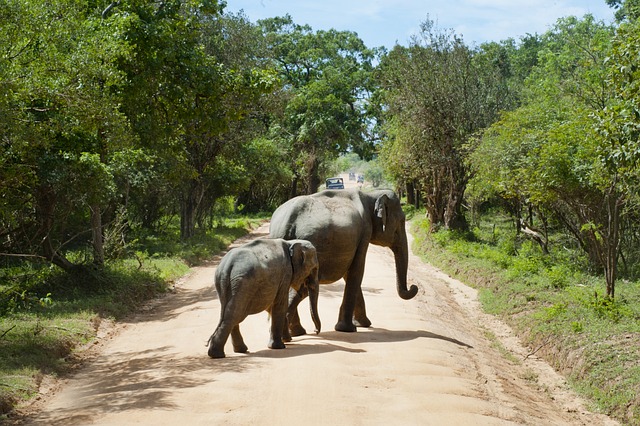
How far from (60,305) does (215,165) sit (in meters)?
20.0

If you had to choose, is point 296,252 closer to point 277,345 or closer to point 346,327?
point 277,345

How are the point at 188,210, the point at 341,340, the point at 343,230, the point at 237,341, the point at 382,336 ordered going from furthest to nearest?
the point at 188,210, the point at 343,230, the point at 382,336, the point at 341,340, the point at 237,341

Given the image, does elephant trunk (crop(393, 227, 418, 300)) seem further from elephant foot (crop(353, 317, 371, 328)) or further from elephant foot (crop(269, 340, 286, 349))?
elephant foot (crop(269, 340, 286, 349))

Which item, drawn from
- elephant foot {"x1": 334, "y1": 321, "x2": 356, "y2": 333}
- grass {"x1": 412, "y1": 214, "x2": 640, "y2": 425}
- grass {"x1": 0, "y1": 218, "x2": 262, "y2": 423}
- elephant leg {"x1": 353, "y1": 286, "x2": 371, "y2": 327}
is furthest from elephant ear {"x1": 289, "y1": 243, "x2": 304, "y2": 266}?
grass {"x1": 412, "y1": 214, "x2": 640, "y2": 425}

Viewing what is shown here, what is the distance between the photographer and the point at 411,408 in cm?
827

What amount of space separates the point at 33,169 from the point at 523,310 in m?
11.3

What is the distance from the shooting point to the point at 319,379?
8891mm

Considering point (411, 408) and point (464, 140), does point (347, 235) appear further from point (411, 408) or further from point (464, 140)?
point (464, 140)

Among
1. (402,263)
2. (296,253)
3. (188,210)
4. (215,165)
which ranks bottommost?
(402,263)

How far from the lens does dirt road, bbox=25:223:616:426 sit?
315 inches

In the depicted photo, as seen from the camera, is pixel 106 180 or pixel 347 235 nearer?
pixel 347 235

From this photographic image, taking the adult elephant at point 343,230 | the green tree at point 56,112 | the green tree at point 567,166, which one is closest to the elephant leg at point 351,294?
the adult elephant at point 343,230

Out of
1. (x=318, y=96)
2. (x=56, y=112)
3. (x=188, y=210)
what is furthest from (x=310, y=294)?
(x=318, y=96)

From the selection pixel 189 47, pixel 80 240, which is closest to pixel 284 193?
pixel 80 240
